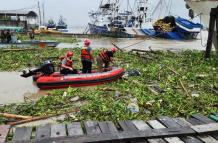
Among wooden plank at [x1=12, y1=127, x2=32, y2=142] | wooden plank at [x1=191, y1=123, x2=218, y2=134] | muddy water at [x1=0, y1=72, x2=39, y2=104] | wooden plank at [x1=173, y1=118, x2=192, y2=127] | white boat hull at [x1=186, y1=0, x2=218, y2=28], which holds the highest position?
white boat hull at [x1=186, y1=0, x2=218, y2=28]

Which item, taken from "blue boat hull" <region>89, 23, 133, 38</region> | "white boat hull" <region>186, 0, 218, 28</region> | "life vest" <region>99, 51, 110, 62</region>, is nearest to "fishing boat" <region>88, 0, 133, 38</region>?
"blue boat hull" <region>89, 23, 133, 38</region>

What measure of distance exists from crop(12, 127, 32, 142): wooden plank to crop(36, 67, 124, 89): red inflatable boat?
230 inches

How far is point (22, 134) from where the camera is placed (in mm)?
7547

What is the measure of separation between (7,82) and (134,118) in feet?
29.1

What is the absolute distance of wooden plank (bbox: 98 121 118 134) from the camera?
768 cm

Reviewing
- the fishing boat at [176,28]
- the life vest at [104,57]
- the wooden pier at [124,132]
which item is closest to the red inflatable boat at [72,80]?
the life vest at [104,57]

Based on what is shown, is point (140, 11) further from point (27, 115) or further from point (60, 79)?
point (27, 115)

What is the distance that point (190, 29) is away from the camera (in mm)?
53125

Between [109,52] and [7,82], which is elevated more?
[109,52]

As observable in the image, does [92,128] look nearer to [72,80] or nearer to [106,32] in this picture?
[72,80]

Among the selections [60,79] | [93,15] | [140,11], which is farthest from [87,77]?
[93,15]

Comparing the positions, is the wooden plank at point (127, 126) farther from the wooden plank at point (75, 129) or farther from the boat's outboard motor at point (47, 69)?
the boat's outboard motor at point (47, 69)

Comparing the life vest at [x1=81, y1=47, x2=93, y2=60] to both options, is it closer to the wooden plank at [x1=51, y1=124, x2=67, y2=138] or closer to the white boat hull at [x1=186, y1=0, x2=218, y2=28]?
the wooden plank at [x1=51, y1=124, x2=67, y2=138]

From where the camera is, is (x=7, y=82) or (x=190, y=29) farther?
(x=190, y=29)
